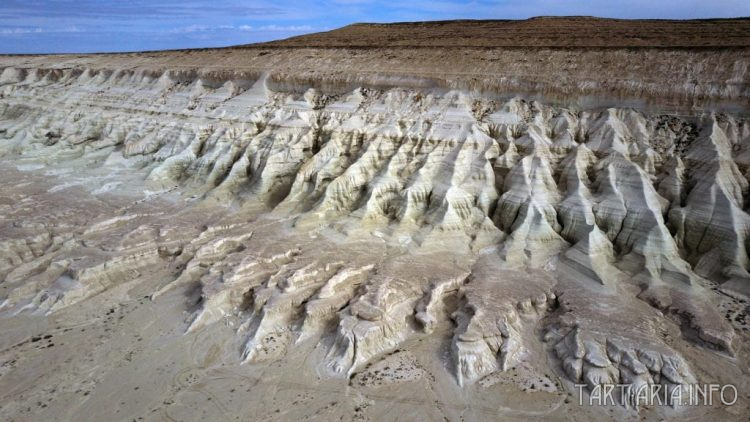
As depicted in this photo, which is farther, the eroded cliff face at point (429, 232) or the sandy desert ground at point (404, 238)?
the eroded cliff face at point (429, 232)

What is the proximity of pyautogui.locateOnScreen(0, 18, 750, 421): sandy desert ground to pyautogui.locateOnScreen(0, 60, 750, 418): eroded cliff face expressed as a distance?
0.10m

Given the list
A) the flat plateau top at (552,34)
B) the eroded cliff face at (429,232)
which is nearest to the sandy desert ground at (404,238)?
the eroded cliff face at (429,232)

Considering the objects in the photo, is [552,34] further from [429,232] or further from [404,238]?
[404,238]

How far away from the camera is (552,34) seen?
2831 centimetres

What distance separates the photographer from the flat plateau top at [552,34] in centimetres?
2370

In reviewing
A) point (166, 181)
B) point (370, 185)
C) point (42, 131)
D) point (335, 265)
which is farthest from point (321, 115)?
point (42, 131)

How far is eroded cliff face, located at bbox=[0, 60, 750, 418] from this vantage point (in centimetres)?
1323

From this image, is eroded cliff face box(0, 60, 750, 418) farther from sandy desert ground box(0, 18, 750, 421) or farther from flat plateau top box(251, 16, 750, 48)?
flat plateau top box(251, 16, 750, 48)

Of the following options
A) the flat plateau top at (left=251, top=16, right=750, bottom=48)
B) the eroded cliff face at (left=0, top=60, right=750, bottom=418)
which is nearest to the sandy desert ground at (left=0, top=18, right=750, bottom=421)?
the eroded cliff face at (left=0, top=60, right=750, bottom=418)

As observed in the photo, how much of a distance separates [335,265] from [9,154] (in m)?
29.9

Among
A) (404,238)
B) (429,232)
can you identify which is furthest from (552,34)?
(404,238)

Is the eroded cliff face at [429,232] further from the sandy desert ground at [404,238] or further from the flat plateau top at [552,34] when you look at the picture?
the flat plateau top at [552,34]

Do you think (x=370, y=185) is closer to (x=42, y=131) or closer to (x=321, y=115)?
(x=321, y=115)

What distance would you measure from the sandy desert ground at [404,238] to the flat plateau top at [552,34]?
0.35 m
